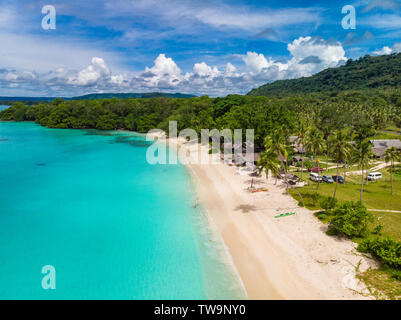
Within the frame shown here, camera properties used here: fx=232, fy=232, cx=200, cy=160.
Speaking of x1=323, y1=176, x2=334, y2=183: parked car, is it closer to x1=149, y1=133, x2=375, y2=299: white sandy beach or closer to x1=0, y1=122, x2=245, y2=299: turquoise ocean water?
x1=149, y1=133, x2=375, y2=299: white sandy beach

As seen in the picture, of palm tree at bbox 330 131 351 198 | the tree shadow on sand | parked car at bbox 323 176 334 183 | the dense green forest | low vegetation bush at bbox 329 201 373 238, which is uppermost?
the dense green forest

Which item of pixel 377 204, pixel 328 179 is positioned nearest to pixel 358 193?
pixel 377 204

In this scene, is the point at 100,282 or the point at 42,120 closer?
the point at 100,282

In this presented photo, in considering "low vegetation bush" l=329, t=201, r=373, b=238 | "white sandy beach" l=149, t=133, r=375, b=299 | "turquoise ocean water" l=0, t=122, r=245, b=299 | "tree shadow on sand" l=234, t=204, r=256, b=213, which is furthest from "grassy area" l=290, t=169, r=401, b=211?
"turquoise ocean water" l=0, t=122, r=245, b=299

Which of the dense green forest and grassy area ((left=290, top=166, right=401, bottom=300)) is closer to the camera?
grassy area ((left=290, top=166, right=401, bottom=300))
